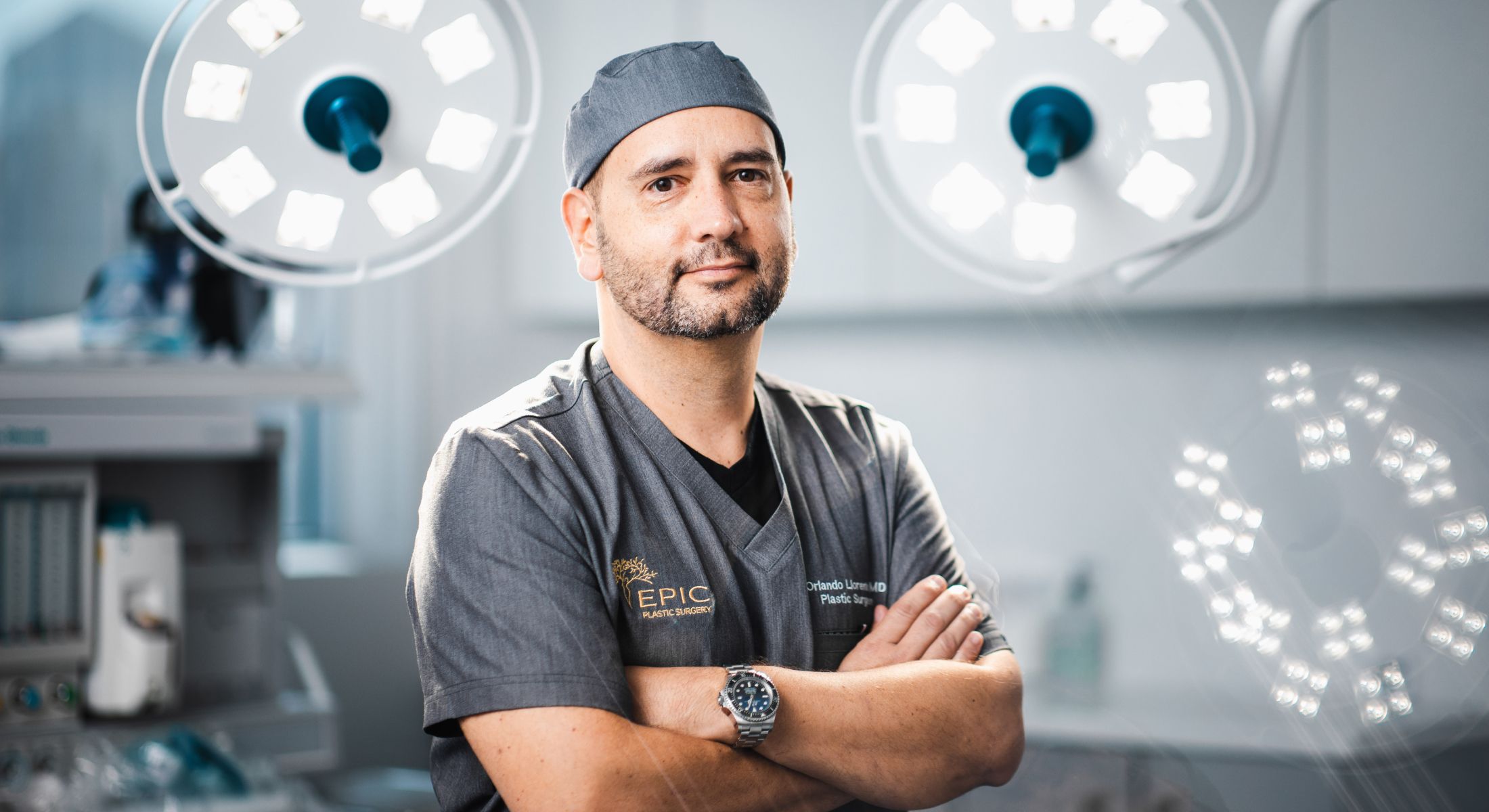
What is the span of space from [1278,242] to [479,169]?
0.64 m

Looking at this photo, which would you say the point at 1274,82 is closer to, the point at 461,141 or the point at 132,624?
the point at 461,141

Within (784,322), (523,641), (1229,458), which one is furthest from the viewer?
(784,322)

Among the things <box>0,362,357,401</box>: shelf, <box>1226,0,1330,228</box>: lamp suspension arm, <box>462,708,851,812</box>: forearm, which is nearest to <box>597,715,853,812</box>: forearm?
<box>462,708,851,812</box>: forearm

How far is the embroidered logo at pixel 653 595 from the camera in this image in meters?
0.86

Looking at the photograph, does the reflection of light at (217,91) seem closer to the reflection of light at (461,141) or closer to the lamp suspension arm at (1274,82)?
the reflection of light at (461,141)

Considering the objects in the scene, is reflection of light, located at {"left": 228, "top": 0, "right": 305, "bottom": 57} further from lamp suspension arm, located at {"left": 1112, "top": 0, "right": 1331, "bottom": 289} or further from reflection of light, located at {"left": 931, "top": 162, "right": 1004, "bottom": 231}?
lamp suspension arm, located at {"left": 1112, "top": 0, "right": 1331, "bottom": 289}

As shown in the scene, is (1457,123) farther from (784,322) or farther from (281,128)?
(281,128)

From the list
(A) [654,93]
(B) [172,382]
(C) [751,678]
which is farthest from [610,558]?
(B) [172,382]

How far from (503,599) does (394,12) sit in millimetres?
448

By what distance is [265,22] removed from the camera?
869mm

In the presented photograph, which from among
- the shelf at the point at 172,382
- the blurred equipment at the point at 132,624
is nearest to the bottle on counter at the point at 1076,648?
the shelf at the point at 172,382

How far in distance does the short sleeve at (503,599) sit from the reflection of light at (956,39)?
451 mm

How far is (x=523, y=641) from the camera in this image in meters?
0.81

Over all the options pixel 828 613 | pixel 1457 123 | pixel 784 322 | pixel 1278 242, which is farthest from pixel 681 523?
pixel 1457 123
